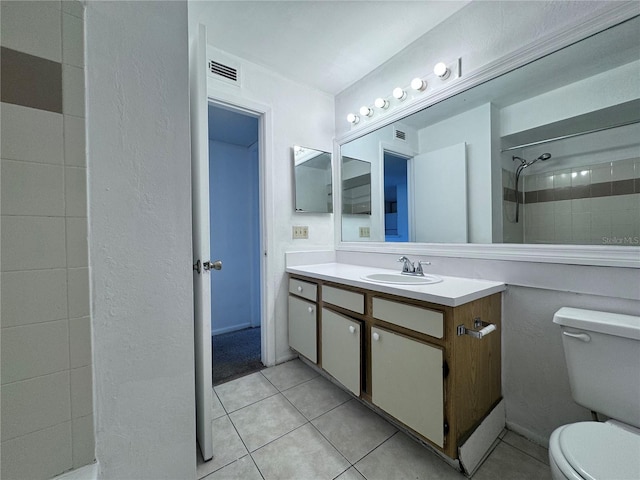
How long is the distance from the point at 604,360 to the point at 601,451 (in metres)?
0.36

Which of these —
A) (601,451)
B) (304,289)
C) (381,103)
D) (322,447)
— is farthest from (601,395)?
(381,103)

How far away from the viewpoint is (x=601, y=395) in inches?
39.3

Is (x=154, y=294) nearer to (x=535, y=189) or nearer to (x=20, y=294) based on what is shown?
(x=20, y=294)

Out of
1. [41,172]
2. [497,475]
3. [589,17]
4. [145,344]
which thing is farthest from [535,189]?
[41,172]

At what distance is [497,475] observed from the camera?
1.12 meters

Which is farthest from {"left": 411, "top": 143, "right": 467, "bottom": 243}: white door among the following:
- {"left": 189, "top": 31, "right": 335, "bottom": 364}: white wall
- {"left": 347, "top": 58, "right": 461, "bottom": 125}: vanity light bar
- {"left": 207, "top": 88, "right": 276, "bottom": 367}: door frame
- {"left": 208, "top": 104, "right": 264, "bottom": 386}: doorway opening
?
{"left": 208, "top": 104, "right": 264, "bottom": 386}: doorway opening

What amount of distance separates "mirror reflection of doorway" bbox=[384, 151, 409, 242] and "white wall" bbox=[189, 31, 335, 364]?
2.16 ft

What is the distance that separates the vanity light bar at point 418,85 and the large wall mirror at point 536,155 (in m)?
0.14

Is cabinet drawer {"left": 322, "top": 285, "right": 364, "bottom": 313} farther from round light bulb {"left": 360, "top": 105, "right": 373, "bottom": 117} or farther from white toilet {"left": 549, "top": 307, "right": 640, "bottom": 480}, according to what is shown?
round light bulb {"left": 360, "top": 105, "right": 373, "bottom": 117}

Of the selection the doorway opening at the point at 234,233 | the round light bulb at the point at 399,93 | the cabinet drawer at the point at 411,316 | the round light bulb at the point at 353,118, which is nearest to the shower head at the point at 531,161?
the round light bulb at the point at 399,93

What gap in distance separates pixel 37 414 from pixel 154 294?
351 mm

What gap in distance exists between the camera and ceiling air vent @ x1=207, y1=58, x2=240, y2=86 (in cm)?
179

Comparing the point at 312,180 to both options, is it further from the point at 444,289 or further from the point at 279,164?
the point at 444,289

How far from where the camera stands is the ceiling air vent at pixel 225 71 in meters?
1.79
